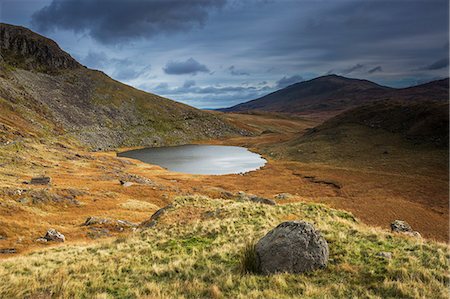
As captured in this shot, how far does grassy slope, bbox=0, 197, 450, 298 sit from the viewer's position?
495 inches

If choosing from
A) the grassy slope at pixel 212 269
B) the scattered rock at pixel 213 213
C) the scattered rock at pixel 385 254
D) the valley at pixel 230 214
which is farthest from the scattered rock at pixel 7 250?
the scattered rock at pixel 385 254

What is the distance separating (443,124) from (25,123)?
449ft

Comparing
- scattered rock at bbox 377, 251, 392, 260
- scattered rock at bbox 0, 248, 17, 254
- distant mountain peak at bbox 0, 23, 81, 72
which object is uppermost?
distant mountain peak at bbox 0, 23, 81, 72

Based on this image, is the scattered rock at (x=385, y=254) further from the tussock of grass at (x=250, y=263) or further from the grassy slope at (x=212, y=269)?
the tussock of grass at (x=250, y=263)

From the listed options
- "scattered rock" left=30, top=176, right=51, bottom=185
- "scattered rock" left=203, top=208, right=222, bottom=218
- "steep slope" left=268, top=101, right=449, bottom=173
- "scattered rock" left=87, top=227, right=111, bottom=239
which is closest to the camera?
"scattered rock" left=203, top=208, right=222, bottom=218

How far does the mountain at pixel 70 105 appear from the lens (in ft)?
427

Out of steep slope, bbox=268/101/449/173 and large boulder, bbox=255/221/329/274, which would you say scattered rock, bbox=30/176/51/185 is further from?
steep slope, bbox=268/101/449/173

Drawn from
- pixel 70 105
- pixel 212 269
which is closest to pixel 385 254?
pixel 212 269

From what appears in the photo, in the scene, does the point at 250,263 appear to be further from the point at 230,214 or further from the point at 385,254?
the point at 230,214

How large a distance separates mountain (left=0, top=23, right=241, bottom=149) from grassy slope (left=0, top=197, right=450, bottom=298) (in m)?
103

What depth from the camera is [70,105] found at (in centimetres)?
15612

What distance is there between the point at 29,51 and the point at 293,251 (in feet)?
697

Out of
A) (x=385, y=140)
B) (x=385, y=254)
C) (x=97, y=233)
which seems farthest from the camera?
(x=385, y=140)

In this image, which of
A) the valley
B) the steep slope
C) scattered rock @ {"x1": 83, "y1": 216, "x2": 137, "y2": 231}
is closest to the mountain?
the valley
